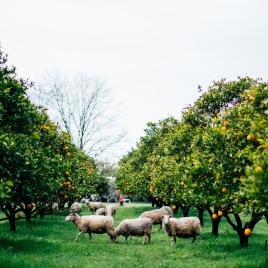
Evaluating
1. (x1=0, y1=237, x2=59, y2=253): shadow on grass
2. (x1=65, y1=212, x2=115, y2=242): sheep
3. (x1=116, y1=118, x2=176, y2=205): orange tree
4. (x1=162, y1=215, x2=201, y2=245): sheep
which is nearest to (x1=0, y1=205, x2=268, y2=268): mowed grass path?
(x1=0, y1=237, x2=59, y2=253): shadow on grass

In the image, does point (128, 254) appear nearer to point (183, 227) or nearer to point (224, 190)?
point (183, 227)

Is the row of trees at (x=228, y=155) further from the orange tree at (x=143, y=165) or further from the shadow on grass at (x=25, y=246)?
the orange tree at (x=143, y=165)

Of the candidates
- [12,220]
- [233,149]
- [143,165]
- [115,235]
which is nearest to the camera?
[233,149]

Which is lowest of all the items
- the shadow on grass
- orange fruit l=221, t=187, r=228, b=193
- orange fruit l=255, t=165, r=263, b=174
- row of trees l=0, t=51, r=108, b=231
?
the shadow on grass

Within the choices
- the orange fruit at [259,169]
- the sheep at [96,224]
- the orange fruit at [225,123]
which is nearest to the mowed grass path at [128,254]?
the sheep at [96,224]

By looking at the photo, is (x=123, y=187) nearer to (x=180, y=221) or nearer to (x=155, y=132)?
(x=155, y=132)

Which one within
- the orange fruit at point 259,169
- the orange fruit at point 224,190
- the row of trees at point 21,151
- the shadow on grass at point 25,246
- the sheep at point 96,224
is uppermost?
the row of trees at point 21,151

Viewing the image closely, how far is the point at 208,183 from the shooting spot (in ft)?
48.3

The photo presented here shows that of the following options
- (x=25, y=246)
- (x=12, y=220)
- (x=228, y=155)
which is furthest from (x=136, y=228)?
(x=228, y=155)

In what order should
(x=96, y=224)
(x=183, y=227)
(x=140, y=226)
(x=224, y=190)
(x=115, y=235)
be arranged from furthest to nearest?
(x=96, y=224), (x=115, y=235), (x=140, y=226), (x=183, y=227), (x=224, y=190)

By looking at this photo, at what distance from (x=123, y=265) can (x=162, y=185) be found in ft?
42.5

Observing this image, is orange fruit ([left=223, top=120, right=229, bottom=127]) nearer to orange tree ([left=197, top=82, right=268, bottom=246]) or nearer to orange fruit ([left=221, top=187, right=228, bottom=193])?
orange tree ([left=197, top=82, right=268, bottom=246])

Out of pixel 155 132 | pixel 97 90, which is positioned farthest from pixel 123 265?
pixel 97 90

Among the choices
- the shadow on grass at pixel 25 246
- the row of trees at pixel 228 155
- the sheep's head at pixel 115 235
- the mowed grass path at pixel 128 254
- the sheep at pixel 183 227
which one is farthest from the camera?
the sheep's head at pixel 115 235
